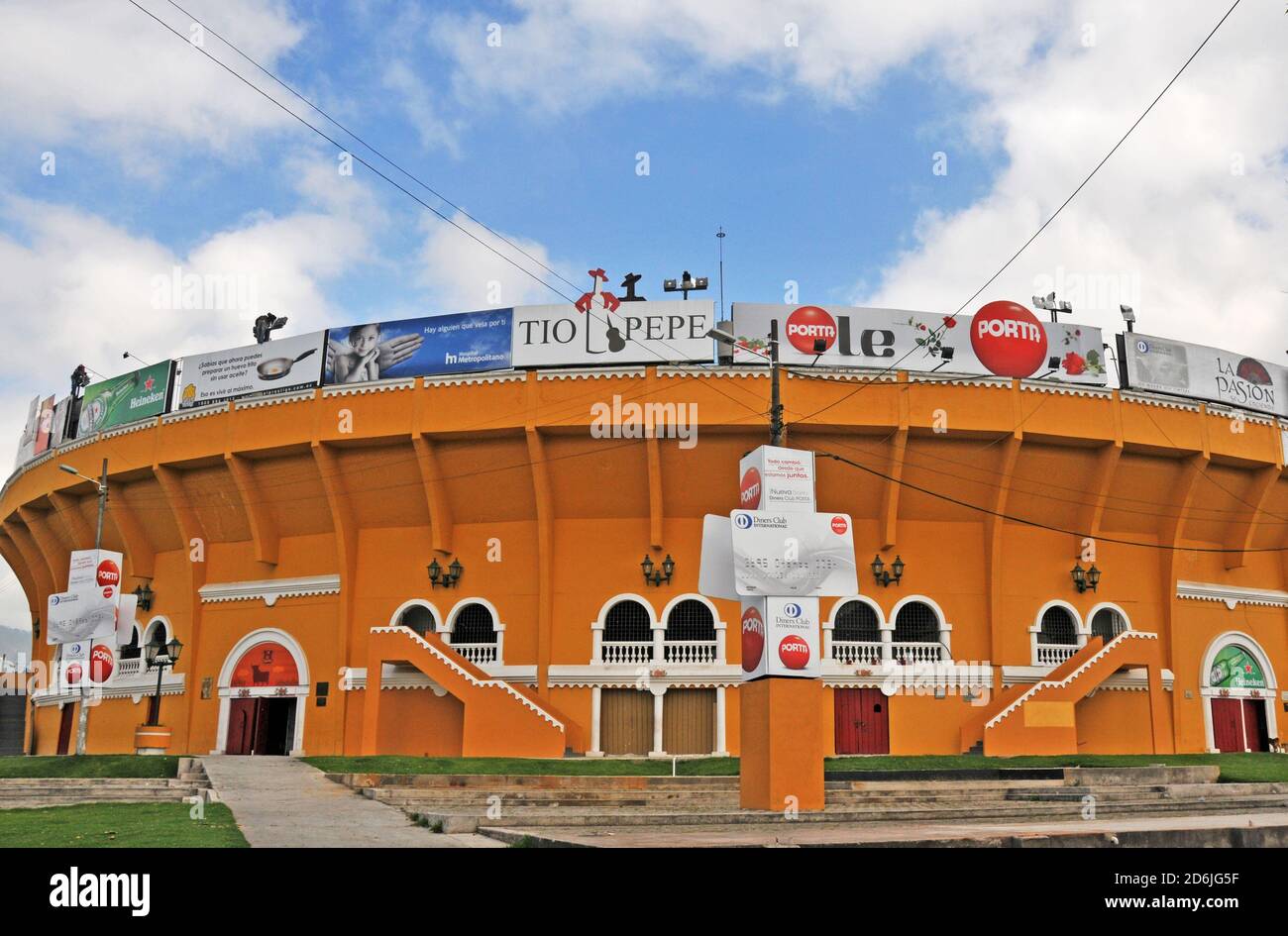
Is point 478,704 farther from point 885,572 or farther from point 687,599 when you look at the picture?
point 885,572

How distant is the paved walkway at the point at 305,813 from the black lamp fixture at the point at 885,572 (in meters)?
15.4

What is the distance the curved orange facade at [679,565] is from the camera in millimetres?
29312

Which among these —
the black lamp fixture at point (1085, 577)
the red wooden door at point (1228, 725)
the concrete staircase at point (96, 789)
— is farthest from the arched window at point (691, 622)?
the red wooden door at point (1228, 725)

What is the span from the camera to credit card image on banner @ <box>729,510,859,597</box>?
52.7ft

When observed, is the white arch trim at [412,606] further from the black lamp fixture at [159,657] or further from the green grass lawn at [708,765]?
the green grass lawn at [708,765]

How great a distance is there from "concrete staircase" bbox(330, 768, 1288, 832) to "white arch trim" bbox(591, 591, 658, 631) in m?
9.19

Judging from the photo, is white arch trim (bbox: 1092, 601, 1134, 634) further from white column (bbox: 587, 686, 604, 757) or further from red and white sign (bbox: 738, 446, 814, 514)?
red and white sign (bbox: 738, 446, 814, 514)

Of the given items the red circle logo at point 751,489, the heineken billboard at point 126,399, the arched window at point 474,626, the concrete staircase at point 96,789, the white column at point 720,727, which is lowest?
the concrete staircase at point 96,789

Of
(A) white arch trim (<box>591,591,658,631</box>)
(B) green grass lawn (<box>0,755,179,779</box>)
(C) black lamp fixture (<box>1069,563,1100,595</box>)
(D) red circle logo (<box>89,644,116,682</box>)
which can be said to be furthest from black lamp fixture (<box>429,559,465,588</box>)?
(C) black lamp fixture (<box>1069,563,1100,595</box>)

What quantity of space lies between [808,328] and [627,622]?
929 cm

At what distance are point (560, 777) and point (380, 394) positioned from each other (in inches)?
553

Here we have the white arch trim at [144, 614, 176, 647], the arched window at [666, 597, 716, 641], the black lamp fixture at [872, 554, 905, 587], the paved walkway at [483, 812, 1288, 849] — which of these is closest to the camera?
the paved walkway at [483, 812, 1288, 849]

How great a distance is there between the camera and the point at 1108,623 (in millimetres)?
31969
